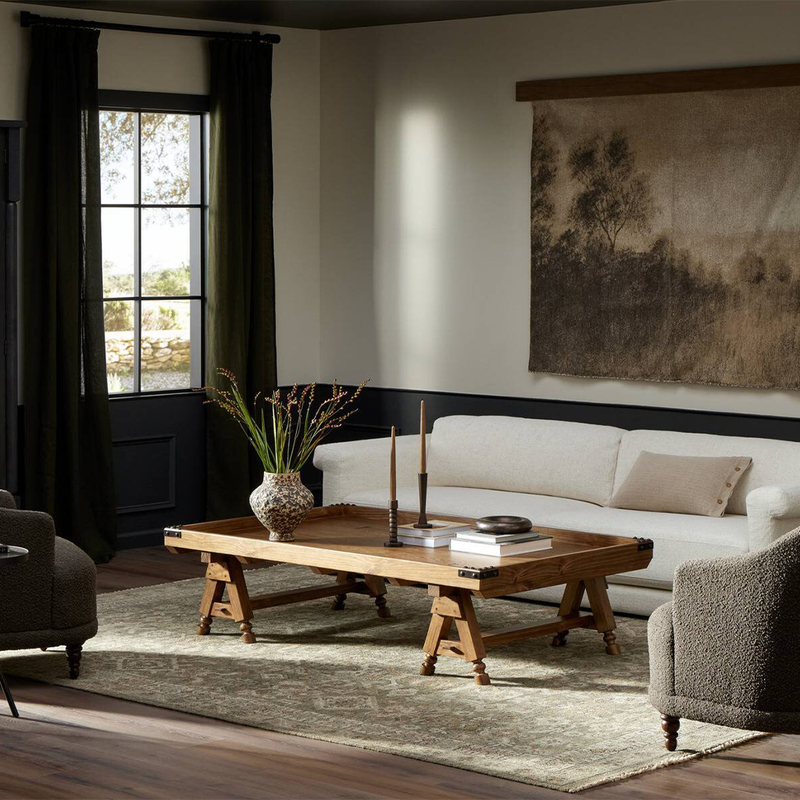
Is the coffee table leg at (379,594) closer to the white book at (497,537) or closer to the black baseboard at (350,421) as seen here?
the white book at (497,537)

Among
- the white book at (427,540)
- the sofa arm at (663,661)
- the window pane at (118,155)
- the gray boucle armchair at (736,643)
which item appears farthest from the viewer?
the window pane at (118,155)

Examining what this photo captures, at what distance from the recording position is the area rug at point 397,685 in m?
4.29

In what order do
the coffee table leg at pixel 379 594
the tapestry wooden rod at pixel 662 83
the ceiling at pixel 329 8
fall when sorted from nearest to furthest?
the coffee table leg at pixel 379 594
the tapestry wooden rod at pixel 662 83
the ceiling at pixel 329 8

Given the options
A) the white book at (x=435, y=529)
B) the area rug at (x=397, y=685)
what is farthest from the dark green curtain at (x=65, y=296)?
the white book at (x=435, y=529)

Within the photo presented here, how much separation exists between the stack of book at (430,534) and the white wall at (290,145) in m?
2.98

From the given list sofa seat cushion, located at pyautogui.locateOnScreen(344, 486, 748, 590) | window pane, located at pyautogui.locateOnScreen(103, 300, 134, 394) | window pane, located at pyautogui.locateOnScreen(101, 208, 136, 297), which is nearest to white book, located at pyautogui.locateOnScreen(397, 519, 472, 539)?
sofa seat cushion, located at pyautogui.locateOnScreen(344, 486, 748, 590)

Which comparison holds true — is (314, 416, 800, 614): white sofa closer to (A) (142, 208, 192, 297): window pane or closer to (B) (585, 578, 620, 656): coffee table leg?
(B) (585, 578, 620, 656): coffee table leg

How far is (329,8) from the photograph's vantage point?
760cm

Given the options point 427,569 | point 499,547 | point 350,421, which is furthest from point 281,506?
point 350,421

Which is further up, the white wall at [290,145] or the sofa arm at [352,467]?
the white wall at [290,145]

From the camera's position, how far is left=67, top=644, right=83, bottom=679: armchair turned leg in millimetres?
5066

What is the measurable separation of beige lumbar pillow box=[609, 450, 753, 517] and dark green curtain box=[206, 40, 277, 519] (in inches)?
95.5

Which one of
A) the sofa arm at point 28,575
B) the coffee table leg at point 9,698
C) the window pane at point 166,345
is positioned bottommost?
the coffee table leg at point 9,698

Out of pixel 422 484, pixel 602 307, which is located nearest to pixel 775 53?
pixel 602 307
